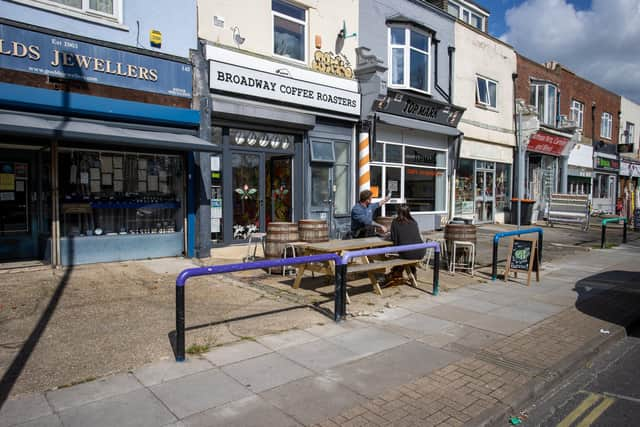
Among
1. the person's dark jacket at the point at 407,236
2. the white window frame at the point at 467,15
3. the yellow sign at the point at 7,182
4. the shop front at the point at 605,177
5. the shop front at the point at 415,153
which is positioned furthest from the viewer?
the shop front at the point at 605,177

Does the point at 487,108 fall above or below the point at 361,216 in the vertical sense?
above

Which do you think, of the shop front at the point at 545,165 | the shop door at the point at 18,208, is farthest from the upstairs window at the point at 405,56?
the shop door at the point at 18,208

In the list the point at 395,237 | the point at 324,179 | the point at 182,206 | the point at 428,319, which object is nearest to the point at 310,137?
the point at 324,179

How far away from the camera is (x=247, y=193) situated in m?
11.1

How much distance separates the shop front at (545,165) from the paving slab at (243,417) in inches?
802

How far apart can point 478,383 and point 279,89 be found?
8.43 metres

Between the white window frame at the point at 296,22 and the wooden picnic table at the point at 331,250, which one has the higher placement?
the white window frame at the point at 296,22

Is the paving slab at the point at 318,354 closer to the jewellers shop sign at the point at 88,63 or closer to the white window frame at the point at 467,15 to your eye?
the jewellers shop sign at the point at 88,63

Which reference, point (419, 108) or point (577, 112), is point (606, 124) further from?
point (419, 108)

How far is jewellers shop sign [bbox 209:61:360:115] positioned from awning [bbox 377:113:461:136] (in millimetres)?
1193

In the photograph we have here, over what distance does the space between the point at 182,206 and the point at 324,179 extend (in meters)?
4.09

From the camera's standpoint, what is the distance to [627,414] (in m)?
3.81

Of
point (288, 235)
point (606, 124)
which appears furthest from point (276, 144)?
point (606, 124)

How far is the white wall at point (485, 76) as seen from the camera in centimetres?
1727
